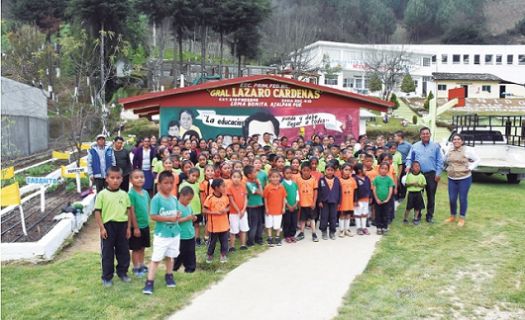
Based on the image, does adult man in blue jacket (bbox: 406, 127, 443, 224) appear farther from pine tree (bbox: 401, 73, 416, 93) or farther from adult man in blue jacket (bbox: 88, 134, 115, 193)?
pine tree (bbox: 401, 73, 416, 93)

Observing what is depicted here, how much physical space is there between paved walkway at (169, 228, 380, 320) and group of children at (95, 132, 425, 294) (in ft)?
1.60

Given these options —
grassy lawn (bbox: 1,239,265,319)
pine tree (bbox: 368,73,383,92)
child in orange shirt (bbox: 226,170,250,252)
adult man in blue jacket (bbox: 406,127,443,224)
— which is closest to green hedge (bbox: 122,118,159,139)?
adult man in blue jacket (bbox: 406,127,443,224)

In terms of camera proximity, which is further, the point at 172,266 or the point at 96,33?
the point at 96,33

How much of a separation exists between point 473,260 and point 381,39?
2537 inches

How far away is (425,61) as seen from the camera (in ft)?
182

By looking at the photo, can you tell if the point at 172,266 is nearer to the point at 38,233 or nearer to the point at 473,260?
the point at 38,233

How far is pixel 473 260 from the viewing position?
6.47m

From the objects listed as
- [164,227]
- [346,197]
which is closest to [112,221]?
[164,227]

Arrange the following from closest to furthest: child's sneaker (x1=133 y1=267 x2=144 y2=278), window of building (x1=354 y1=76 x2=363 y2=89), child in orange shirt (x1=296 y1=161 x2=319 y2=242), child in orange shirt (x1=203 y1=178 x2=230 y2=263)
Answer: child's sneaker (x1=133 y1=267 x2=144 y2=278), child in orange shirt (x1=203 y1=178 x2=230 y2=263), child in orange shirt (x1=296 y1=161 x2=319 y2=242), window of building (x1=354 y1=76 x2=363 y2=89)

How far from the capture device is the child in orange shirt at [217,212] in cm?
614

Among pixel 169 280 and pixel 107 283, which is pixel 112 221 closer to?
pixel 107 283

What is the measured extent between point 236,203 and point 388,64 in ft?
140

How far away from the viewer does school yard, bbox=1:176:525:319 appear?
4.74 m

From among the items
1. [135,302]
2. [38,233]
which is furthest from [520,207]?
[38,233]
